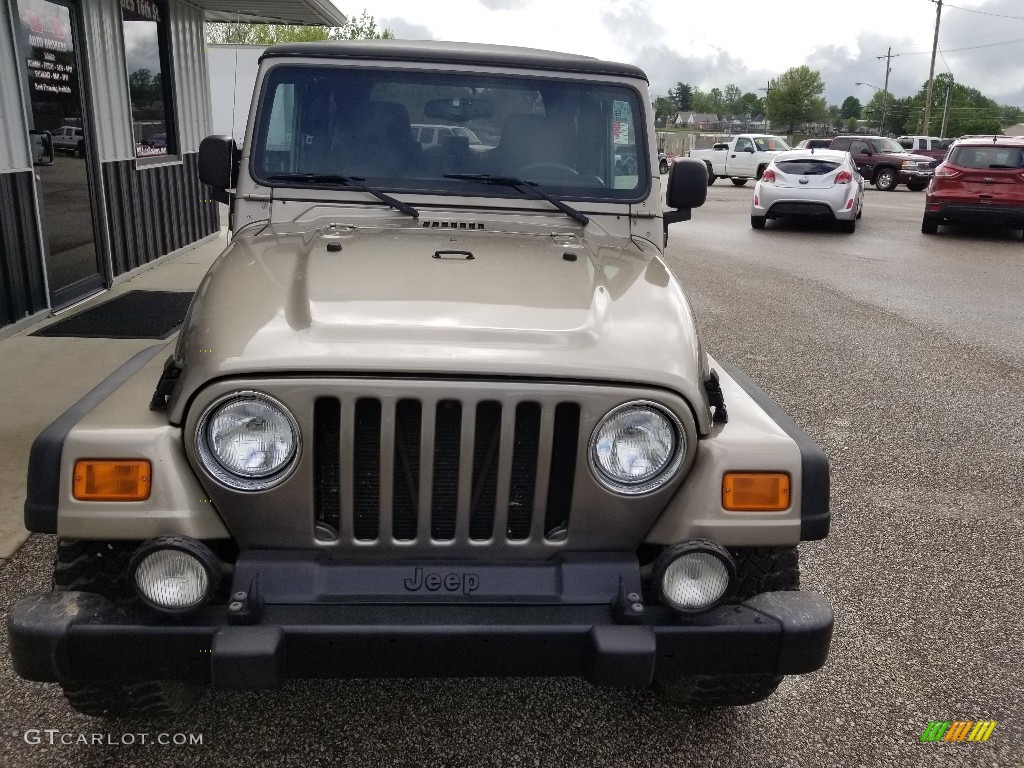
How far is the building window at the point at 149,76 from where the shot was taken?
1007 cm

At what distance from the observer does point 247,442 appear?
2217 mm

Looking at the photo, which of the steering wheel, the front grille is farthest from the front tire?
the front grille

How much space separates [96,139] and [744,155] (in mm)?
24338

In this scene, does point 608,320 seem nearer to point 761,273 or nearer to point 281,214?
point 281,214

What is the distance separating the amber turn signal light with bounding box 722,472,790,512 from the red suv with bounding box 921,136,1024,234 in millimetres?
15670

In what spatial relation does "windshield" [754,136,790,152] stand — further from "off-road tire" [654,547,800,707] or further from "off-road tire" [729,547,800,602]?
"off-road tire" [729,547,800,602]

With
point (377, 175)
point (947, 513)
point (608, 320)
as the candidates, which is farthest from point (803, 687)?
point (377, 175)

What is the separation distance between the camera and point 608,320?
2.48m

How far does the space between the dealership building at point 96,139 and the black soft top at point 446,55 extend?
15.0ft

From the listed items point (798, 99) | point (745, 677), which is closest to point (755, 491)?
point (745, 677)

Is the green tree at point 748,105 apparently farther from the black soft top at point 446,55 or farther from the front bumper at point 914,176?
the black soft top at point 446,55

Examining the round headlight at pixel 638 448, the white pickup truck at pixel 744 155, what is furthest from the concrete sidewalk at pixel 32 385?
the white pickup truck at pixel 744 155

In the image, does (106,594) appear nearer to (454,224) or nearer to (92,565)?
(92,565)

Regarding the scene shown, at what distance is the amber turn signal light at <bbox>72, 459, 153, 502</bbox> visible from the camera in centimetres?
223
